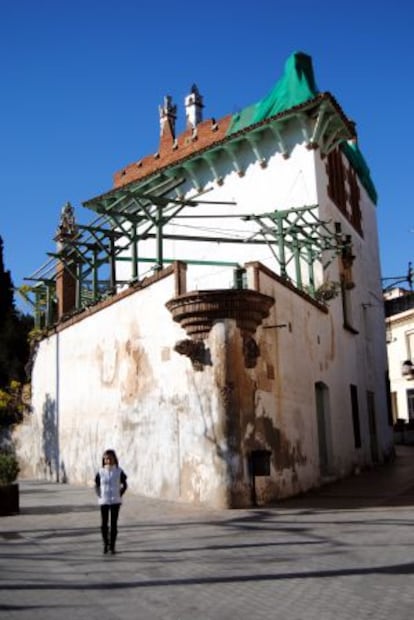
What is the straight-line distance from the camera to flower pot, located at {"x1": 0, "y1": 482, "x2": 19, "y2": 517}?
40.1ft

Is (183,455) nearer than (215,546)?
No

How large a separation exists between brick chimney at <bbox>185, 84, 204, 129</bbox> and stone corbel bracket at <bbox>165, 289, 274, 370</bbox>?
16347 millimetres

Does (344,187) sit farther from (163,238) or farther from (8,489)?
(8,489)

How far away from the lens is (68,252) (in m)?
21.7

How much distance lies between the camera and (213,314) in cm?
1298

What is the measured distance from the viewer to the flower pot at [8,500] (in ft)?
40.1

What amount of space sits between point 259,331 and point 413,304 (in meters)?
29.9

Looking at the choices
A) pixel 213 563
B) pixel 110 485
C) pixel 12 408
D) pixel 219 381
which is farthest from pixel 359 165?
pixel 213 563

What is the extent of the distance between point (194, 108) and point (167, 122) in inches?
48.7

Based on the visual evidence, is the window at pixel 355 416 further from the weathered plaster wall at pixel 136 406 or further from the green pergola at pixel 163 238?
the weathered plaster wall at pixel 136 406

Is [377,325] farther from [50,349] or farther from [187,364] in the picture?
[187,364]

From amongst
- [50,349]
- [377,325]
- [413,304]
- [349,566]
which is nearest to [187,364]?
[349,566]

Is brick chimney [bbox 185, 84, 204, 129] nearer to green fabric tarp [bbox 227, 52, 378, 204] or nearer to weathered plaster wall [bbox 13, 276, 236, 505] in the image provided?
green fabric tarp [bbox 227, 52, 378, 204]

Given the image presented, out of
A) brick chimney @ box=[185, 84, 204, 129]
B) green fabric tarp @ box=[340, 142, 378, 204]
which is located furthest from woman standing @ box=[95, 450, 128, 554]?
brick chimney @ box=[185, 84, 204, 129]
